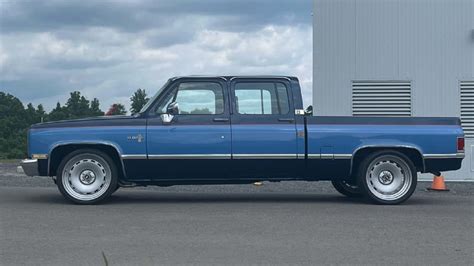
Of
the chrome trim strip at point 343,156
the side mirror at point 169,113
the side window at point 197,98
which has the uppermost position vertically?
the side window at point 197,98

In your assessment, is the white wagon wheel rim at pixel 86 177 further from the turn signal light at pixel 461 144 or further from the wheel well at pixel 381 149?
the turn signal light at pixel 461 144

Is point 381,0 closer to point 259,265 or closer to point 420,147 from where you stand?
point 420,147

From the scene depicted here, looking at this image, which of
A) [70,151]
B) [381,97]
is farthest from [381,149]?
[381,97]

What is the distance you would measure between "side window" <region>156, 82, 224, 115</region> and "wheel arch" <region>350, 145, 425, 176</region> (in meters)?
A: 2.06

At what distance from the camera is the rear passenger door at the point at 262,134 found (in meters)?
11.0

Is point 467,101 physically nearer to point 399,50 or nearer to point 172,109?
point 399,50

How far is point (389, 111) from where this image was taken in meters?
20.1

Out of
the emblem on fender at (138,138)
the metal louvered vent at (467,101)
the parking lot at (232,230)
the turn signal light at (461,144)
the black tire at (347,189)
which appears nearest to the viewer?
the parking lot at (232,230)

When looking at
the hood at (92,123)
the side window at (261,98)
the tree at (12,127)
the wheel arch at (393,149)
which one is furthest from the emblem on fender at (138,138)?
the tree at (12,127)

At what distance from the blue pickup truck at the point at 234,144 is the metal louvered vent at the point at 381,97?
8.55 m

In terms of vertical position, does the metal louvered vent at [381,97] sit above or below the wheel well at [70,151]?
above

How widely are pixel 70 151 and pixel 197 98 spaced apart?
1966 mm

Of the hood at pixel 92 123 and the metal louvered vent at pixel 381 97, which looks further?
the metal louvered vent at pixel 381 97

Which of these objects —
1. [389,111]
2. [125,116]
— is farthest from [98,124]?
[389,111]
